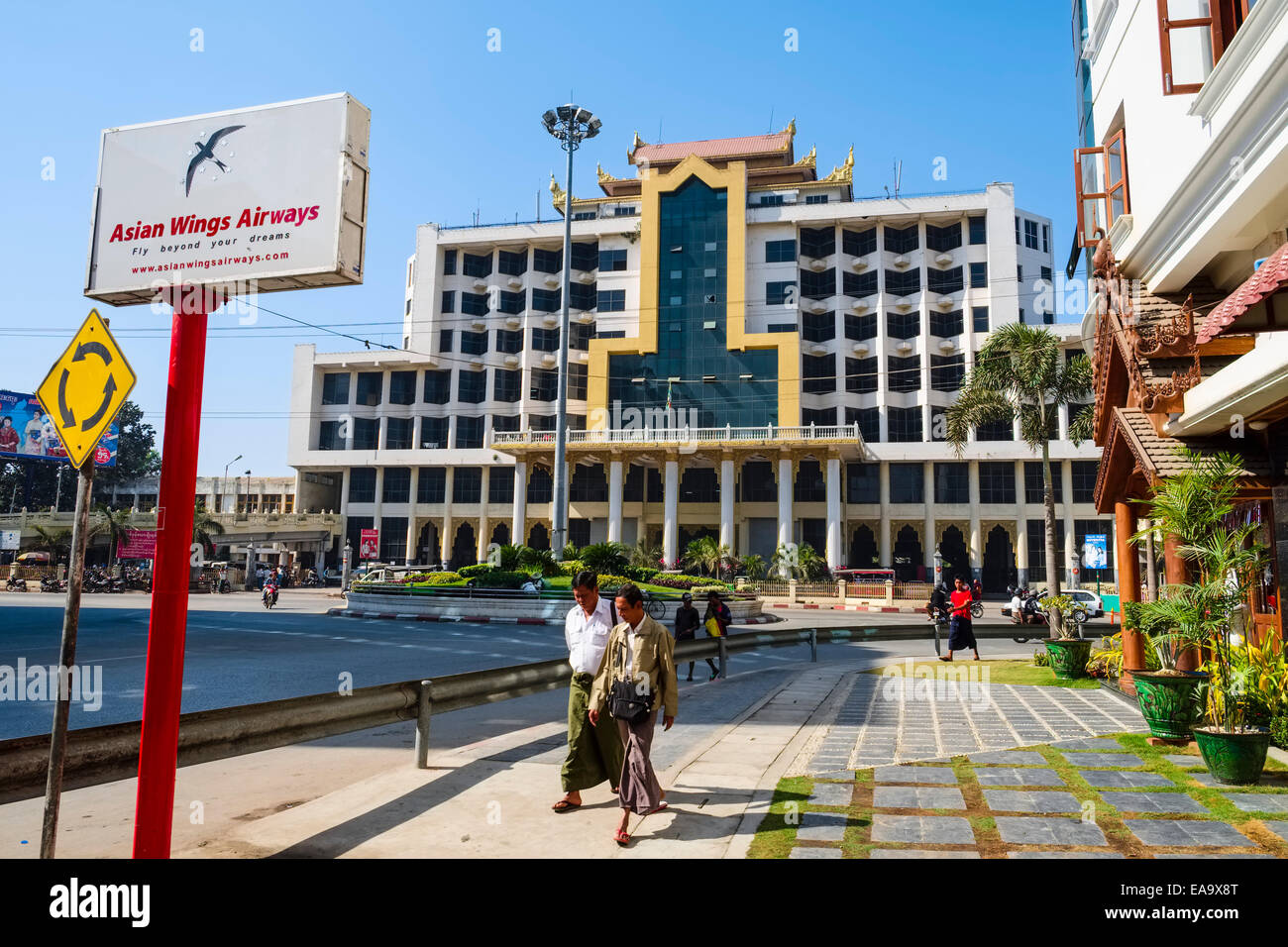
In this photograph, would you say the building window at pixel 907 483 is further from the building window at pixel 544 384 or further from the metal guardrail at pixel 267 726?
the metal guardrail at pixel 267 726

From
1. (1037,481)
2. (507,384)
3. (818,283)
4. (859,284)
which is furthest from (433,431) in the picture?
(1037,481)

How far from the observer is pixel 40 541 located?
57.1 m

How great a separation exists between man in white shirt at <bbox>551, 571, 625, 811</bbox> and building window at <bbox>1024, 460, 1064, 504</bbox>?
5186 cm

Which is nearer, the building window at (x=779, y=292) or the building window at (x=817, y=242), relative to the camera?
the building window at (x=779, y=292)

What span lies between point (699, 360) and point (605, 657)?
163ft

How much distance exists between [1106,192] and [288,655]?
17.1m

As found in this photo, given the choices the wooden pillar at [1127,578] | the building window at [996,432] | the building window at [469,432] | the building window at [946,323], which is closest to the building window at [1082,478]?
the building window at [996,432]

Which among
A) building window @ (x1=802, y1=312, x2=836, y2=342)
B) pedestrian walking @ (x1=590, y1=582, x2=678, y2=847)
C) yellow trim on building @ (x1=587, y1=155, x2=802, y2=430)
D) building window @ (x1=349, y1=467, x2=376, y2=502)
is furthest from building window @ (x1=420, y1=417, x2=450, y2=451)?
pedestrian walking @ (x1=590, y1=582, x2=678, y2=847)

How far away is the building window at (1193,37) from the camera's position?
9625 mm

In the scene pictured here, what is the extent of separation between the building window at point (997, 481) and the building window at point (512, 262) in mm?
35384

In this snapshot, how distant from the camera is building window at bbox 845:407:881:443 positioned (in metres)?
54.8

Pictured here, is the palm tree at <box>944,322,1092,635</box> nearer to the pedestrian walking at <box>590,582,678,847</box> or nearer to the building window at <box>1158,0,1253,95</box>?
the building window at <box>1158,0,1253,95</box>

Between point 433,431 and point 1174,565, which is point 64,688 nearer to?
point 1174,565
